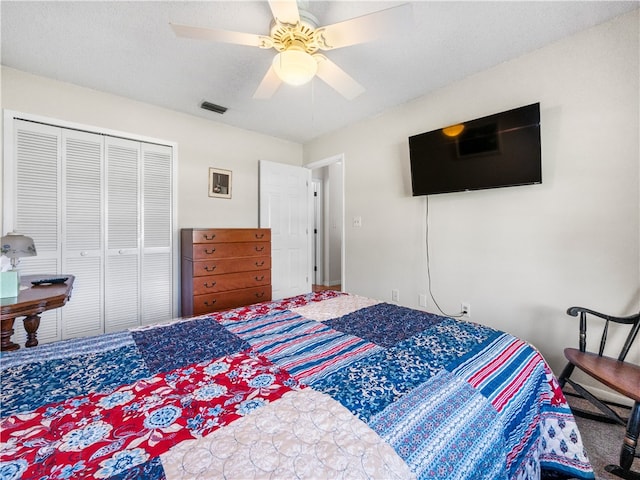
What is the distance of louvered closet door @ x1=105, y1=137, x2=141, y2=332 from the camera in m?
2.83

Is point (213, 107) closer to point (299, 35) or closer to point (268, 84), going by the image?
point (268, 84)

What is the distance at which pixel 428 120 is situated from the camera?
281 centimetres

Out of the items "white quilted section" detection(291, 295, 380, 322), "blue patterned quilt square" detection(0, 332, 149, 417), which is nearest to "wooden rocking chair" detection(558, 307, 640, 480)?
"white quilted section" detection(291, 295, 380, 322)

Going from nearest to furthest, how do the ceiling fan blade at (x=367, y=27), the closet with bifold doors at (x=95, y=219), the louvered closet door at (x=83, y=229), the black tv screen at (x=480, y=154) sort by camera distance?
the ceiling fan blade at (x=367, y=27)
the black tv screen at (x=480, y=154)
the closet with bifold doors at (x=95, y=219)
the louvered closet door at (x=83, y=229)

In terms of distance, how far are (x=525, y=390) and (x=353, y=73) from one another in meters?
2.45

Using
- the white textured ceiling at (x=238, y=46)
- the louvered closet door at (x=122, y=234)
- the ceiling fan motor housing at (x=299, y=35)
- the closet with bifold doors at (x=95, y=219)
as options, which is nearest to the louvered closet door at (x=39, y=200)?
the closet with bifold doors at (x=95, y=219)

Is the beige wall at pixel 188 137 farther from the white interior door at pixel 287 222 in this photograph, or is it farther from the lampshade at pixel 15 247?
the lampshade at pixel 15 247

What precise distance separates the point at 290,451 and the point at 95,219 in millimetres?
3052

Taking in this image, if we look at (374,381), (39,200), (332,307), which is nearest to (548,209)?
(332,307)

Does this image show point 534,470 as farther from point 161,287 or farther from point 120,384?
point 161,287

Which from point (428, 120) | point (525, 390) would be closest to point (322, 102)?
point (428, 120)

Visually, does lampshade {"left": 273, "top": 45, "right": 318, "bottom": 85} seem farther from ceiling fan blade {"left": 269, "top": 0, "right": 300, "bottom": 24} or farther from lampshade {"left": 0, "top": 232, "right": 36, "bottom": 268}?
lampshade {"left": 0, "top": 232, "right": 36, "bottom": 268}

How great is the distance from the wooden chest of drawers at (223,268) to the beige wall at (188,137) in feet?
1.79

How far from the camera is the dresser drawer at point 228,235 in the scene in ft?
9.46
